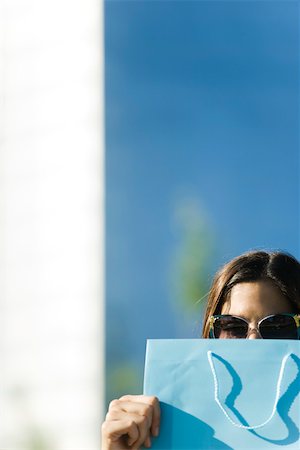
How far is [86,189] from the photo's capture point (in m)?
9.11

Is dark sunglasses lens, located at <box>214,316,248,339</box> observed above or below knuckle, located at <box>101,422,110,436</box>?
above

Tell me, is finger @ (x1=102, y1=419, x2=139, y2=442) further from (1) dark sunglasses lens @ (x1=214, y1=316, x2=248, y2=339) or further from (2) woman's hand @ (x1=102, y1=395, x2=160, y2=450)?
(1) dark sunglasses lens @ (x1=214, y1=316, x2=248, y2=339)

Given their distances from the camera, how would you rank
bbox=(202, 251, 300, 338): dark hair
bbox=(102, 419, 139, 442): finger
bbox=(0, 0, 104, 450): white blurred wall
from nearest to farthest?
bbox=(102, 419, 139, 442): finger → bbox=(202, 251, 300, 338): dark hair → bbox=(0, 0, 104, 450): white blurred wall

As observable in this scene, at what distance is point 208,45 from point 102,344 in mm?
2874

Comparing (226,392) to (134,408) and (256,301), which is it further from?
(256,301)

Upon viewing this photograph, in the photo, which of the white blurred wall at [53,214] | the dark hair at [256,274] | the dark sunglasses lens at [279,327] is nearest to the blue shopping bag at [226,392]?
the dark sunglasses lens at [279,327]

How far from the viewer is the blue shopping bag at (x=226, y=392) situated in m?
1.51

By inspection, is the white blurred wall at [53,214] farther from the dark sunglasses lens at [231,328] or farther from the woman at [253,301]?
the dark sunglasses lens at [231,328]

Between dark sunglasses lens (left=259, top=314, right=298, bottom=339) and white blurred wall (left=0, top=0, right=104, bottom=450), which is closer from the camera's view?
dark sunglasses lens (left=259, top=314, right=298, bottom=339)

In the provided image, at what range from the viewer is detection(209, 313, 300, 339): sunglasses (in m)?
1.79

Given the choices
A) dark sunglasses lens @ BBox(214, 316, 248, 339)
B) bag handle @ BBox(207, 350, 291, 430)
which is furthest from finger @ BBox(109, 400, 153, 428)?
dark sunglasses lens @ BBox(214, 316, 248, 339)

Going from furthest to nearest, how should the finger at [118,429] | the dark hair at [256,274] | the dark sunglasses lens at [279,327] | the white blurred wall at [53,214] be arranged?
1. the white blurred wall at [53,214]
2. the dark hair at [256,274]
3. the dark sunglasses lens at [279,327]
4. the finger at [118,429]

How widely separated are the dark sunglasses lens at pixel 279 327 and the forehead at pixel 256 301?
0.12 feet

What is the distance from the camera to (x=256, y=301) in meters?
1.87
